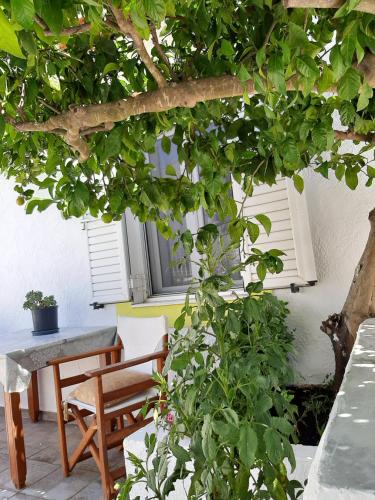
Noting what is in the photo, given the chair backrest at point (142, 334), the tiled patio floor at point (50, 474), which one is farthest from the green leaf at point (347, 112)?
the tiled patio floor at point (50, 474)

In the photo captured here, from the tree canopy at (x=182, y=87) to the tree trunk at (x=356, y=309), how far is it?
39cm

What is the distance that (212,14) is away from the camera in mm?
1281

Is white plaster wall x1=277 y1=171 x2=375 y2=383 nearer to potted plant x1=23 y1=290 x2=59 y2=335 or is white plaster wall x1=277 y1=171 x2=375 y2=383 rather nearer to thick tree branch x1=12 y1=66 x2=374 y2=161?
thick tree branch x1=12 y1=66 x2=374 y2=161

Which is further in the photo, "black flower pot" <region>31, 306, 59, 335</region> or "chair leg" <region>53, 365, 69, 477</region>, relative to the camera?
"black flower pot" <region>31, 306, 59, 335</region>

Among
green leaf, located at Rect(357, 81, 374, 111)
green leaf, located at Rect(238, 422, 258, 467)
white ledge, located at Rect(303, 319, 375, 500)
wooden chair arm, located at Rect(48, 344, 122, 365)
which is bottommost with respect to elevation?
green leaf, located at Rect(238, 422, 258, 467)

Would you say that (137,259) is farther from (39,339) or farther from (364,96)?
(364,96)

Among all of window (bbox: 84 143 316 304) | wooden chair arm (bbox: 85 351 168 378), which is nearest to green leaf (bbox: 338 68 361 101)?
window (bbox: 84 143 316 304)

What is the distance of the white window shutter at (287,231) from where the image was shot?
2.77 meters

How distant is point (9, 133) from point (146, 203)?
0.53 metres

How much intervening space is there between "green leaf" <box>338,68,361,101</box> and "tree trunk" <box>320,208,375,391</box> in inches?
45.7

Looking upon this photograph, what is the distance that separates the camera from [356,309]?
2.07 meters

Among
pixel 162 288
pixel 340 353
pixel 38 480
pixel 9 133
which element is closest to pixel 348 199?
pixel 340 353

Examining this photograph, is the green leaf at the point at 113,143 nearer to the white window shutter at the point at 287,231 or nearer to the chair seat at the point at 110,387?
the white window shutter at the point at 287,231

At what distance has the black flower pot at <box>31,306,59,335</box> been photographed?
3.97 meters
